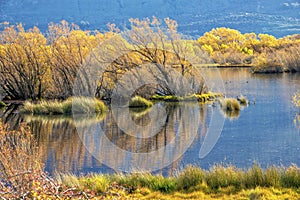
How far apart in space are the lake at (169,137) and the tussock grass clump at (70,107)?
804 mm

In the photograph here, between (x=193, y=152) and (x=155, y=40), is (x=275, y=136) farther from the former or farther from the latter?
(x=155, y=40)

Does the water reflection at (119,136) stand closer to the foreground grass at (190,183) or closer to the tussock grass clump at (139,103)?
the tussock grass clump at (139,103)

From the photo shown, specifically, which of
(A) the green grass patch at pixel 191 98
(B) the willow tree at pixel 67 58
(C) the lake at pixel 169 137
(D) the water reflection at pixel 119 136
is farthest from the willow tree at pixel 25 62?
(A) the green grass patch at pixel 191 98

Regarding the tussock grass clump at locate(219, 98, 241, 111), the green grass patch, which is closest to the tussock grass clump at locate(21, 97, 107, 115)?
the green grass patch

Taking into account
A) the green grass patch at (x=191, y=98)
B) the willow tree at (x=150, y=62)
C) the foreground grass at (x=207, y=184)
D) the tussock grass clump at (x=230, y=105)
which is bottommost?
the foreground grass at (x=207, y=184)

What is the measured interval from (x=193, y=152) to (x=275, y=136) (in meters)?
3.94

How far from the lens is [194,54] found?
34656mm

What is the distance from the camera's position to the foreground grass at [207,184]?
1075cm

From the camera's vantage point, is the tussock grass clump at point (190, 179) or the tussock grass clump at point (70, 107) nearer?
the tussock grass clump at point (190, 179)

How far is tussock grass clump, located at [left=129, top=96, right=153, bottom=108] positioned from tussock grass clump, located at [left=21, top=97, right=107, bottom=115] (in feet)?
7.40

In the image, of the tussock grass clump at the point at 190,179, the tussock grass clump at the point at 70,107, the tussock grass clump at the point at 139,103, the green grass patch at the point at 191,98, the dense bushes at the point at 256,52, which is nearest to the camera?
the tussock grass clump at the point at 190,179

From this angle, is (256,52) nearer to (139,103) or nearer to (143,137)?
(139,103)

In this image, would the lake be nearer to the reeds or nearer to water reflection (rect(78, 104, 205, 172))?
water reflection (rect(78, 104, 205, 172))

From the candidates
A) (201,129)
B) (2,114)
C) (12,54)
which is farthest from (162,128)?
(12,54)
